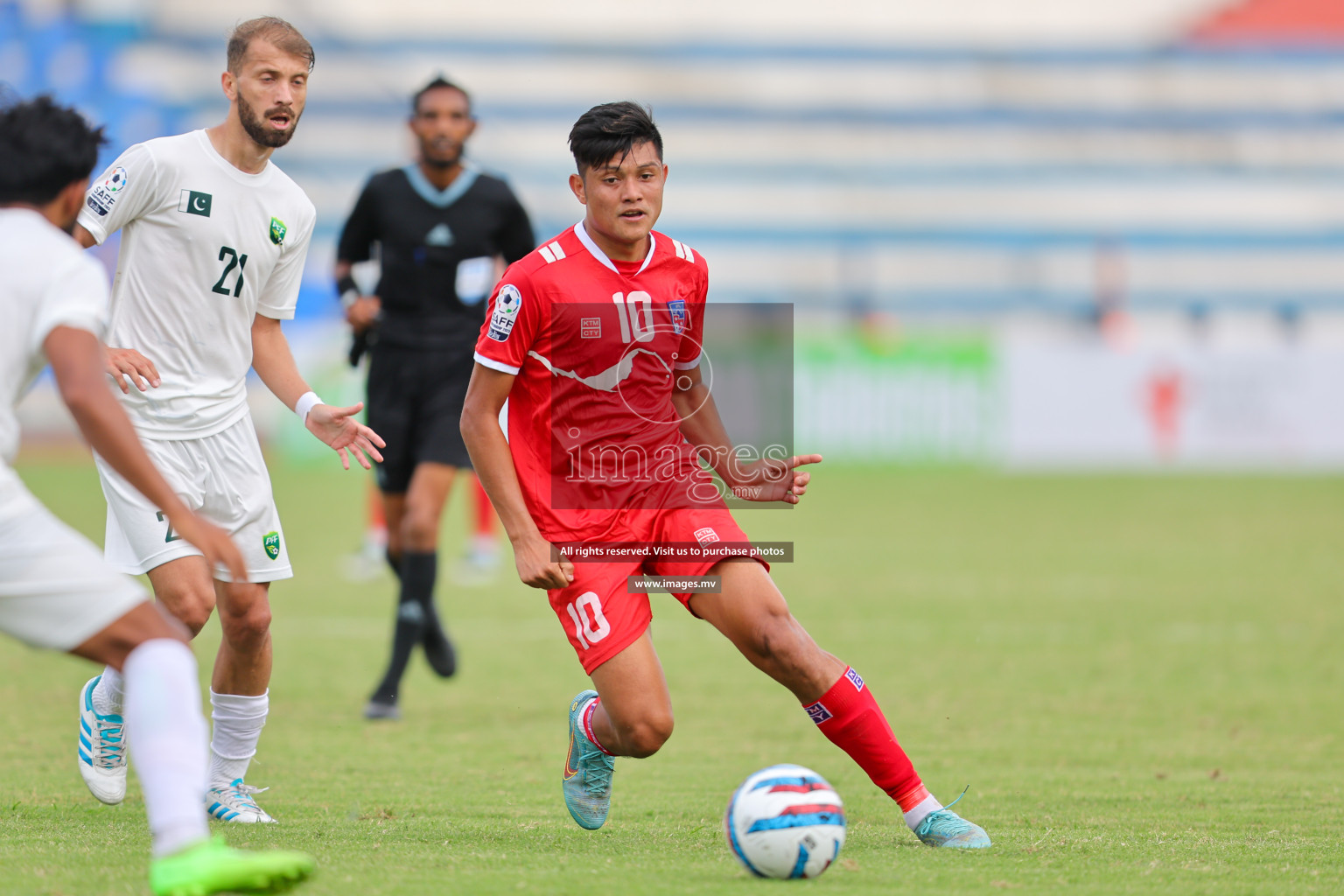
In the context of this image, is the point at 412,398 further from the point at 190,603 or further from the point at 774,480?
the point at 774,480

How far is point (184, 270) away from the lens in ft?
16.0

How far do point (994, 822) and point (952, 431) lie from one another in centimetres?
1951

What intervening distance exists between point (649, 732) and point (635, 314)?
51.6 inches

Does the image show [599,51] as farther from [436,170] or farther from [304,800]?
[304,800]

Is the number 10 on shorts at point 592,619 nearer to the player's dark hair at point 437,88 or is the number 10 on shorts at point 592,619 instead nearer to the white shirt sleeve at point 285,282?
the white shirt sleeve at point 285,282

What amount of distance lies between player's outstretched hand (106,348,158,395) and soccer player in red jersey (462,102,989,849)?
3.10 feet

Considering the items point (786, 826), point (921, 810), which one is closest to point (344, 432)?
point (786, 826)

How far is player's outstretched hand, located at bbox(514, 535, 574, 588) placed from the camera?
15.1 ft

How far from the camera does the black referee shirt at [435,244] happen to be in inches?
296

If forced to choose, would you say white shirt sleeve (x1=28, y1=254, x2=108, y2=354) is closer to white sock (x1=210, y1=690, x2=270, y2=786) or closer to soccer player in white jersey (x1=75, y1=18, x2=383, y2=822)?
soccer player in white jersey (x1=75, y1=18, x2=383, y2=822)

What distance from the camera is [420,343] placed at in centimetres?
754

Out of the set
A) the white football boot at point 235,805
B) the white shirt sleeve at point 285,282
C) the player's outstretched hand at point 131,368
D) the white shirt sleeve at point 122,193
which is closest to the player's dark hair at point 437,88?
the white shirt sleeve at point 285,282

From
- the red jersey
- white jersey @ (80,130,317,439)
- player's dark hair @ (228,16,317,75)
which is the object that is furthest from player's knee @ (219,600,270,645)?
player's dark hair @ (228,16,317,75)

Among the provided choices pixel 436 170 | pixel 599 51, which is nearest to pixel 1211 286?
pixel 599 51
